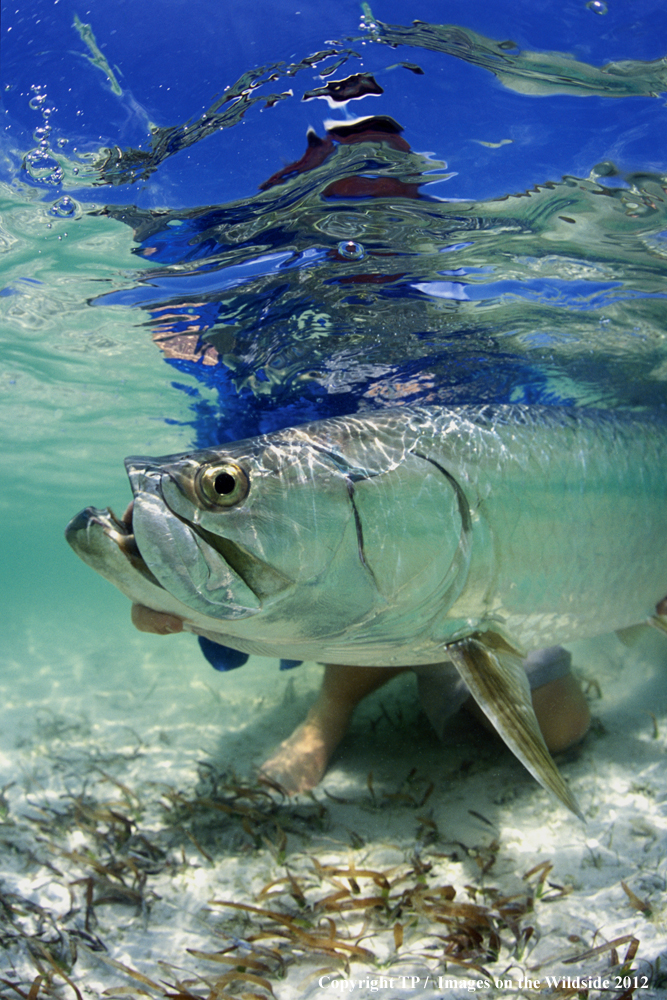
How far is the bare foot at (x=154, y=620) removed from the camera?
2146mm

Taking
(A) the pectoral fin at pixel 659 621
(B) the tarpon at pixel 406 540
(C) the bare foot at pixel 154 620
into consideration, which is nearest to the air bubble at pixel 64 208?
(B) the tarpon at pixel 406 540

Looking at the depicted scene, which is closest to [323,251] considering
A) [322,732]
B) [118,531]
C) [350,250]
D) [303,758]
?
[350,250]

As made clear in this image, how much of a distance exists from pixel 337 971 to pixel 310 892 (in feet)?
2.13

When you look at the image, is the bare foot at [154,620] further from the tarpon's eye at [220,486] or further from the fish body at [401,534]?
the tarpon's eye at [220,486]

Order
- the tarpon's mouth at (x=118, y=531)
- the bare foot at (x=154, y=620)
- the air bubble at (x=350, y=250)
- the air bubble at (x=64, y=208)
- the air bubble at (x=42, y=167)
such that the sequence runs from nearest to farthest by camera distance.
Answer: the tarpon's mouth at (x=118, y=531)
the bare foot at (x=154, y=620)
the air bubble at (x=42, y=167)
the air bubble at (x=64, y=208)
the air bubble at (x=350, y=250)

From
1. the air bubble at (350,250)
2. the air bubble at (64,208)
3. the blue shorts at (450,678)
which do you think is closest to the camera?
the blue shorts at (450,678)

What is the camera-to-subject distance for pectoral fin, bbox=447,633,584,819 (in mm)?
1943

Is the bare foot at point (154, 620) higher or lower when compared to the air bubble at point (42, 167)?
lower

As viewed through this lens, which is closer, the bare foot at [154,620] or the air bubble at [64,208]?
the bare foot at [154,620]

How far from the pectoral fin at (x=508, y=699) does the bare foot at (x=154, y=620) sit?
3.88ft

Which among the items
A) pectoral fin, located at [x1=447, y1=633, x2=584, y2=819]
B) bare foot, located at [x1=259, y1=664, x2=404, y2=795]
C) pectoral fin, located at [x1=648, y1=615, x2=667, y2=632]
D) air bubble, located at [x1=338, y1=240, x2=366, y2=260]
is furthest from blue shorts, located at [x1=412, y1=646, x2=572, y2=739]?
air bubble, located at [x1=338, y1=240, x2=366, y2=260]

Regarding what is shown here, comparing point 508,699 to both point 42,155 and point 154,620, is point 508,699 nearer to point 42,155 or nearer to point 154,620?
point 154,620

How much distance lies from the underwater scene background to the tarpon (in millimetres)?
604

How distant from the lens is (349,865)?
305 centimetres
